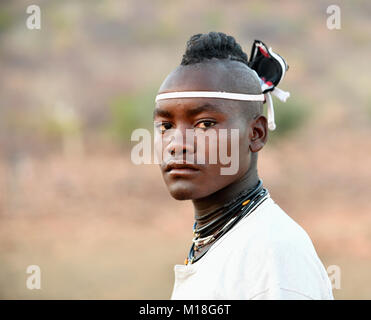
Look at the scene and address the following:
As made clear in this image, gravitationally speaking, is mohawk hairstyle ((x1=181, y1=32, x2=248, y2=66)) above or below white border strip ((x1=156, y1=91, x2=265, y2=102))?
above

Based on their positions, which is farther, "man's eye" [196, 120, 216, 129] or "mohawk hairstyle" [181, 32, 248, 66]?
"mohawk hairstyle" [181, 32, 248, 66]

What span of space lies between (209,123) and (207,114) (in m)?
0.03

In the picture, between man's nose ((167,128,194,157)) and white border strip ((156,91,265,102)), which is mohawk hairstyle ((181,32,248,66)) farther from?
man's nose ((167,128,194,157))

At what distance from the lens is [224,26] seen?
46.5 feet

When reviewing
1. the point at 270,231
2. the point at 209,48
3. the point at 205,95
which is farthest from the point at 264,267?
the point at 209,48

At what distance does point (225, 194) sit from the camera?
2299 mm

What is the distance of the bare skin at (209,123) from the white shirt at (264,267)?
20cm

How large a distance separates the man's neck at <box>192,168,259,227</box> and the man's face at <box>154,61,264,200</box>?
0.05 m

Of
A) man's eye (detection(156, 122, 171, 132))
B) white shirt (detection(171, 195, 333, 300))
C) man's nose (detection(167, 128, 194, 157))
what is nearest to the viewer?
white shirt (detection(171, 195, 333, 300))

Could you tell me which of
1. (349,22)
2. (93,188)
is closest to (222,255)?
(93,188)

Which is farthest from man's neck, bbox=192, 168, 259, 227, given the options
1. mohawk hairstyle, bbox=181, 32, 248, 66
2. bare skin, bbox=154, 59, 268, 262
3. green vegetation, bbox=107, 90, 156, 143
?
green vegetation, bbox=107, 90, 156, 143

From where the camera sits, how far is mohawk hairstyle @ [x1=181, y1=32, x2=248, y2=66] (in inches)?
91.0

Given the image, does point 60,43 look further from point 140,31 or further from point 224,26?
point 224,26

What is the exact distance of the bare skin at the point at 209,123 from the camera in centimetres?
219
